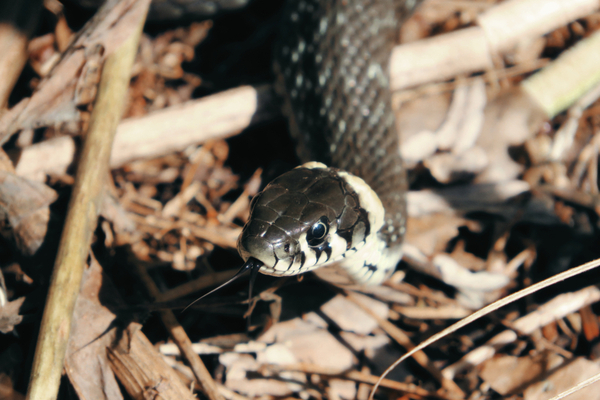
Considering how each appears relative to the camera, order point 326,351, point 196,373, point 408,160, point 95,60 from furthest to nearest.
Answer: point 408,160
point 95,60
point 326,351
point 196,373

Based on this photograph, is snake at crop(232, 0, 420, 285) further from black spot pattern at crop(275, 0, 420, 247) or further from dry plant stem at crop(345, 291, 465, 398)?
dry plant stem at crop(345, 291, 465, 398)

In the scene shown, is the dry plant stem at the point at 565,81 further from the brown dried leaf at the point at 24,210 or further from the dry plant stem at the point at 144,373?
the brown dried leaf at the point at 24,210

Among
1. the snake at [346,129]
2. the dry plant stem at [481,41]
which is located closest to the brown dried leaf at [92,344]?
the snake at [346,129]

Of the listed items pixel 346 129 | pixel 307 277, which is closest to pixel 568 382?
pixel 307 277

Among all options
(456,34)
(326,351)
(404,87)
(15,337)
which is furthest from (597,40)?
(15,337)

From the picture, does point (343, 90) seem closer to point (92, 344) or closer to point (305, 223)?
point (305, 223)

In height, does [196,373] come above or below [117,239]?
below

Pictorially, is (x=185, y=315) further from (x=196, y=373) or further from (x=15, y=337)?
(x=15, y=337)
